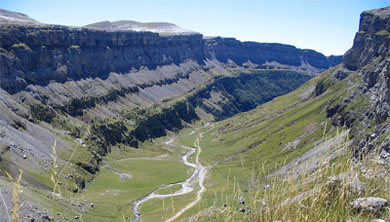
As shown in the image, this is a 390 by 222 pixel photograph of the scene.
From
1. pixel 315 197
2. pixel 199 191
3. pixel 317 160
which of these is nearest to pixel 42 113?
pixel 199 191

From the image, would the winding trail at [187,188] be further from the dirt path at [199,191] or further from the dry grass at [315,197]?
the dry grass at [315,197]

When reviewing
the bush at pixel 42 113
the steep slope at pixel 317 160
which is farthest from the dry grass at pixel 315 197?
the bush at pixel 42 113

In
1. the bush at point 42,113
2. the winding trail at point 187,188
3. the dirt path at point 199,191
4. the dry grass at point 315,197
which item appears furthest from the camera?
the bush at point 42,113

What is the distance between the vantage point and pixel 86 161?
140 m

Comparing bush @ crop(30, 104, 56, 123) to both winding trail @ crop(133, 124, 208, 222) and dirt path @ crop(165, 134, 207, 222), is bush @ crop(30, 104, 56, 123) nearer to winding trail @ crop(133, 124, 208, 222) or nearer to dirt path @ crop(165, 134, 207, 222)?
winding trail @ crop(133, 124, 208, 222)

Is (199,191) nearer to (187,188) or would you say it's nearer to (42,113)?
(187,188)

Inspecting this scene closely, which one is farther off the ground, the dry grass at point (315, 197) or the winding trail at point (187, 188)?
the dry grass at point (315, 197)

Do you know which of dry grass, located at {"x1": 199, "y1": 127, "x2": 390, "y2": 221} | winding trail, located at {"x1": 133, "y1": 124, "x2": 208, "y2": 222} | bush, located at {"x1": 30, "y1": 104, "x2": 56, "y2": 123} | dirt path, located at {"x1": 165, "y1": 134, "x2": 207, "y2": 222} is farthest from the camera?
bush, located at {"x1": 30, "y1": 104, "x2": 56, "y2": 123}

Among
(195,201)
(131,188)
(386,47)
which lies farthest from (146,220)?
(386,47)

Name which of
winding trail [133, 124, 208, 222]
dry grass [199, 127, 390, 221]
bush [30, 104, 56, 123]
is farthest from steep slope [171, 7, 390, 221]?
bush [30, 104, 56, 123]

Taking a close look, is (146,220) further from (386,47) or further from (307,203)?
(386,47)

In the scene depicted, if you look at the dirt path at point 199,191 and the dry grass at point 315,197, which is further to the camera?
the dirt path at point 199,191

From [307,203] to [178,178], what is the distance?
13236 centimetres

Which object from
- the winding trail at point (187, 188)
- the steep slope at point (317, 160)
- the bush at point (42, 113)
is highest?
the steep slope at point (317, 160)
